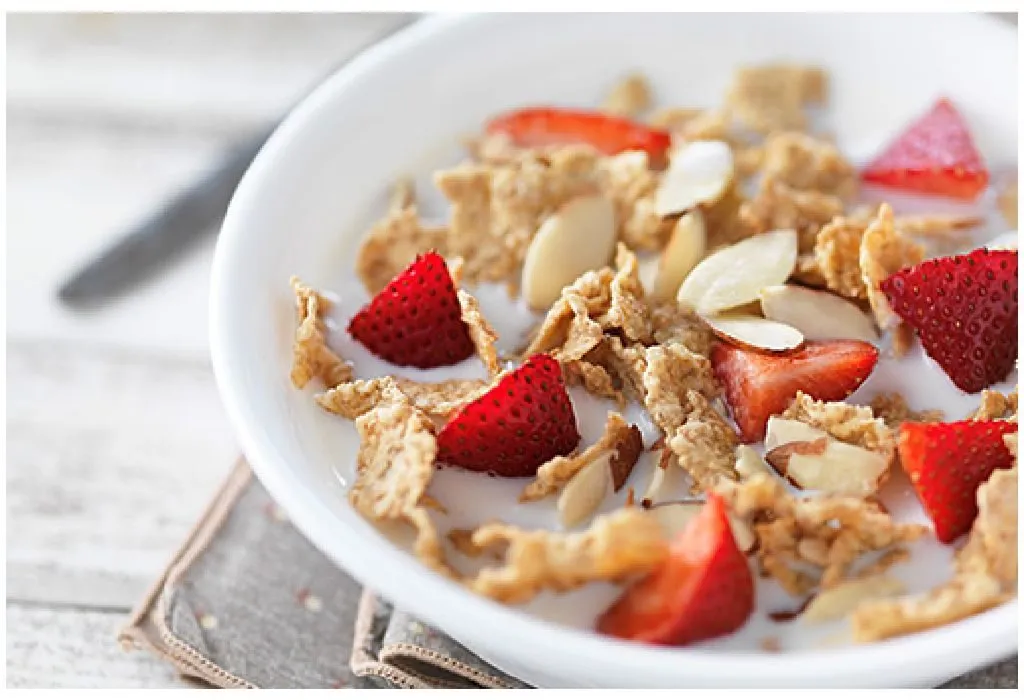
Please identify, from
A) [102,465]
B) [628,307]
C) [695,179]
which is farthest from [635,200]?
[102,465]

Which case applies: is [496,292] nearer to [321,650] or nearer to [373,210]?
[373,210]

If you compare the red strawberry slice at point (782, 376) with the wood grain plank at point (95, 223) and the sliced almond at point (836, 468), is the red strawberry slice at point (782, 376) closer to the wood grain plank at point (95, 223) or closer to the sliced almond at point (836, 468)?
the sliced almond at point (836, 468)

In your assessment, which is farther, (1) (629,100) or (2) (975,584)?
(1) (629,100)

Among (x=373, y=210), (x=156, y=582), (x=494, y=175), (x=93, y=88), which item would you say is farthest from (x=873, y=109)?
(x=93, y=88)

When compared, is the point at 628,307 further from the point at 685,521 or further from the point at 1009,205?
the point at 1009,205

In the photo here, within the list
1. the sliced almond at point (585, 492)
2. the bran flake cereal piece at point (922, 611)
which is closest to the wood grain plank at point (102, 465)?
the sliced almond at point (585, 492)

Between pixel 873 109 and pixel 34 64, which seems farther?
pixel 34 64

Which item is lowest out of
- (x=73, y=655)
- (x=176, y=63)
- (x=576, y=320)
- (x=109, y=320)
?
(x=73, y=655)
